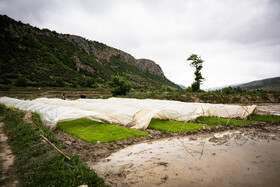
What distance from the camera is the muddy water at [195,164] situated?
13.8 ft

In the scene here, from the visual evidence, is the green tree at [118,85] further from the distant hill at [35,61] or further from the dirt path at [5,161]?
the dirt path at [5,161]

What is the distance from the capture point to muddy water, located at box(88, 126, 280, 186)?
421 centimetres

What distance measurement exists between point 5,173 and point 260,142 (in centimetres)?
1155

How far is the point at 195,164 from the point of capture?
5.23 meters

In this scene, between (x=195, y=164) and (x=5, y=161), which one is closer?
(x=5, y=161)

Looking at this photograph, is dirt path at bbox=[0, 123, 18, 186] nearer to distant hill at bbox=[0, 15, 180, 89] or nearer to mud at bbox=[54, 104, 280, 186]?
mud at bbox=[54, 104, 280, 186]

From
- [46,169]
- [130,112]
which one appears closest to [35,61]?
[130,112]

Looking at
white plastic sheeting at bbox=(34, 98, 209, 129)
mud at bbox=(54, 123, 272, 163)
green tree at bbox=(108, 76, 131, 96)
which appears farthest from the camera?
green tree at bbox=(108, 76, 131, 96)

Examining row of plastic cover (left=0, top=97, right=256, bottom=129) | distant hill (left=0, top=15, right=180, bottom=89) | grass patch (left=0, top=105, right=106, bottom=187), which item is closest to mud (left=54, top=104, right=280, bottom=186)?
grass patch (left=0, top=105, right=106, bottom=187)

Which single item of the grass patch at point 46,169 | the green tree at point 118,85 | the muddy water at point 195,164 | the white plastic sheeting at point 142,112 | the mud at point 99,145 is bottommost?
the mud at point 99,145

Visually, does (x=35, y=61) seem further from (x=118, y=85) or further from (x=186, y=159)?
(x=186, y=159)

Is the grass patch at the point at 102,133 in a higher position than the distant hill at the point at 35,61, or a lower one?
lower

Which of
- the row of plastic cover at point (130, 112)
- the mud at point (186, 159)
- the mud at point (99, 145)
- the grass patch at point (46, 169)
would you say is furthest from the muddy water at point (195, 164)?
the row of plastic cover at point (130, 112)

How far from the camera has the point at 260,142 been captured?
7656mm
